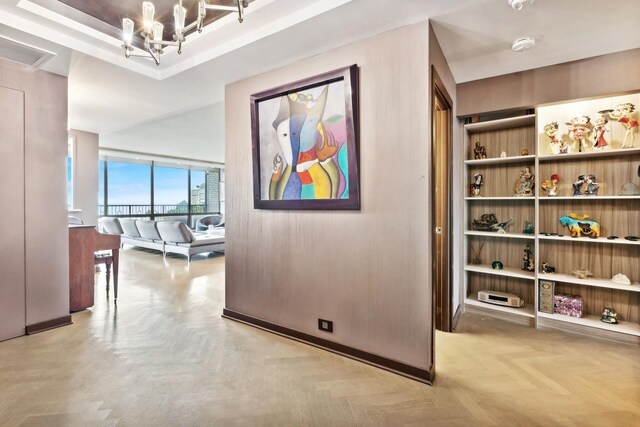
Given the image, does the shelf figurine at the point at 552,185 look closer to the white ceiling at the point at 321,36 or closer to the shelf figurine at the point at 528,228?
the shelf figurine at the point at 528,228

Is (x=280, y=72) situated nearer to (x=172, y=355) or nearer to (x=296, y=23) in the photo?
(x=296, y=23)

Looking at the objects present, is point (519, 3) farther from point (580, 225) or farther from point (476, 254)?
point (476, 254)

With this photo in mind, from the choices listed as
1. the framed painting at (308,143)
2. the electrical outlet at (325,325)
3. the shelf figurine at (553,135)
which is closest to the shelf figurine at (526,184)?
the shelf figurine at (553,135)

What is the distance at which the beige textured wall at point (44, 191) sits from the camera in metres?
2.85

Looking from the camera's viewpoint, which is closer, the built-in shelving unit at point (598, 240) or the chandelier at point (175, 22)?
the chandelier at point (175, 22)

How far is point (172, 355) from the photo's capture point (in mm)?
2451

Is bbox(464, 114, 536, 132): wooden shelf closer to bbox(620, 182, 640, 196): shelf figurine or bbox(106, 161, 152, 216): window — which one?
bbox(620, 182, 640, 196): shelf figurine

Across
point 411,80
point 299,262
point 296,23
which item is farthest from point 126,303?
point 411,80

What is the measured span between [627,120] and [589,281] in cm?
144

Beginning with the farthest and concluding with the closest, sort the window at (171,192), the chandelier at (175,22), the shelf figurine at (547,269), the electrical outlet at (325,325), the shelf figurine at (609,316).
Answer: the window at (171,192)
the shelf figurine at (547,269)
the shelf figurine at (609,316)
the electrical outlet at (325,325)
the chandelier at (175,22)

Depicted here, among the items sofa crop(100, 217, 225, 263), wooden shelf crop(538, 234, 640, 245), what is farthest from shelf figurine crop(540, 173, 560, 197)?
sofa crop(100, 217, 225, 263)

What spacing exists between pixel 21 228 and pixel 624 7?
4995 mm

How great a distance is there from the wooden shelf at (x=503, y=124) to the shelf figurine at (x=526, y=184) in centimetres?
47

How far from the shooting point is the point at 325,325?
2555 millimetres
